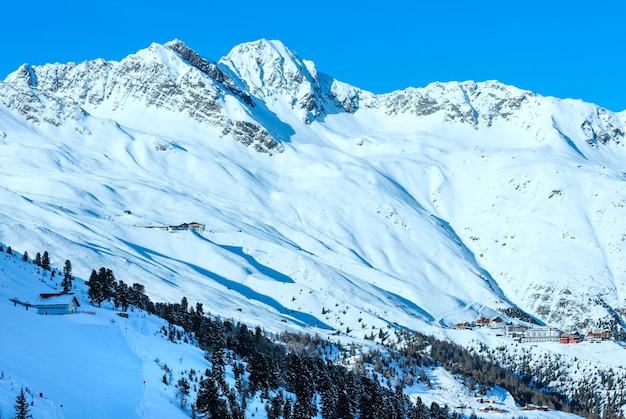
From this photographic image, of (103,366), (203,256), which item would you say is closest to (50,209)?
(203,256)

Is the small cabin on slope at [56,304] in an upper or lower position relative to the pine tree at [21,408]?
upper

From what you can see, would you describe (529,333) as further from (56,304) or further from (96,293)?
(56,304)

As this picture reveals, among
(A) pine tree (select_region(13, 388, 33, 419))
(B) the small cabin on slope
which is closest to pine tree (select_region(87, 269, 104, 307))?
(B) the small cabin on slope

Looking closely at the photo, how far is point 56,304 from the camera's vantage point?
7906 cm

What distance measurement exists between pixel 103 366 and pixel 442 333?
114075mm

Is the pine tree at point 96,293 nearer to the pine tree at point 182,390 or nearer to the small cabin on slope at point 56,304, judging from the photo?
the small cabin on slope at point 56,304

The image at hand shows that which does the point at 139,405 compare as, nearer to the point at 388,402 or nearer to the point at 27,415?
the point at 27,415

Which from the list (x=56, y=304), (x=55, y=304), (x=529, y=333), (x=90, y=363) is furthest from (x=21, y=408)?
(x=529, y=333)

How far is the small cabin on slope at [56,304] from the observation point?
7819 cm

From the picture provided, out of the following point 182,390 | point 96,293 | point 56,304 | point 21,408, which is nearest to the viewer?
point 21,408

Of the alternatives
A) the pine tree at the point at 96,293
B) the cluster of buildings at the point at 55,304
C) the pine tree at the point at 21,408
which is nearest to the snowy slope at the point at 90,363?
the pine tree at the point at 21,408

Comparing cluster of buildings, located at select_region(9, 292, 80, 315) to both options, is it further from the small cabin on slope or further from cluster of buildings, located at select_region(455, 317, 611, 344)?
cluster of buildings, located at select_region(455, 317, 611, 344)

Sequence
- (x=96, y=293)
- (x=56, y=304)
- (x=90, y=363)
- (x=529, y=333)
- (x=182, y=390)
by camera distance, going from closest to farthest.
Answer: (x=90, y=363) < (x=182, y=390) < (x=56, y=304) < (x=96, y=293) < (x=529, y=333)

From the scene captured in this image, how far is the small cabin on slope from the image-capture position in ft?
257
